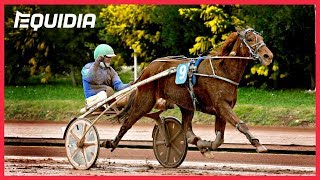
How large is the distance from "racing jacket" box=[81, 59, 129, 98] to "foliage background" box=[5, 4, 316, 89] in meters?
2.06

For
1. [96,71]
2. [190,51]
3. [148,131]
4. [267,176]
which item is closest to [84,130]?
[96,71]

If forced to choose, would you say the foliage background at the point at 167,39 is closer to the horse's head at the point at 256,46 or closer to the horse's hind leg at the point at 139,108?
the horse's hind leg at the point at 139,108

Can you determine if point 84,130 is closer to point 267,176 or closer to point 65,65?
point 267,176

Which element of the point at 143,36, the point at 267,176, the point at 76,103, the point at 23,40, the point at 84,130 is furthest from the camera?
the point at 76,103

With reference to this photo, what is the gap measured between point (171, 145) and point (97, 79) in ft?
4.01

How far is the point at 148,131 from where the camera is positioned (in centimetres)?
1867

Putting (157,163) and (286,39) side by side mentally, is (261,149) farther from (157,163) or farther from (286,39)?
(286,39)

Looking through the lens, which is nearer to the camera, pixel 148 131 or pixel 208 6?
pixel 208 6

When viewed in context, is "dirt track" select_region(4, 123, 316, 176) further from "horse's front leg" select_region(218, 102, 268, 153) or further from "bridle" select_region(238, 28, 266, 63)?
"bridle" select_region(238, 28, 266, 63)

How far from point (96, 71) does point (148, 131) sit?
198 inches

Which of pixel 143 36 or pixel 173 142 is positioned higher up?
pixel 143 36

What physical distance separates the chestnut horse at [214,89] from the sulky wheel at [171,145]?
0.17 metres

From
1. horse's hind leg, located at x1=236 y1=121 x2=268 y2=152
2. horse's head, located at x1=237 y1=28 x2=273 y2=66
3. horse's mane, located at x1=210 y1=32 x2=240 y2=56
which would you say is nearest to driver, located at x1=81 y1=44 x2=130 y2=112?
horse's mane, located at x1=210 y1=32 x2=240 y2=56

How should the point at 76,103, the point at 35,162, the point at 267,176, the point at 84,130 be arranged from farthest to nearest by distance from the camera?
1. the point at 76,103
2. the point at 35,162
3. the point at 84,130
4. the point at 267,176
